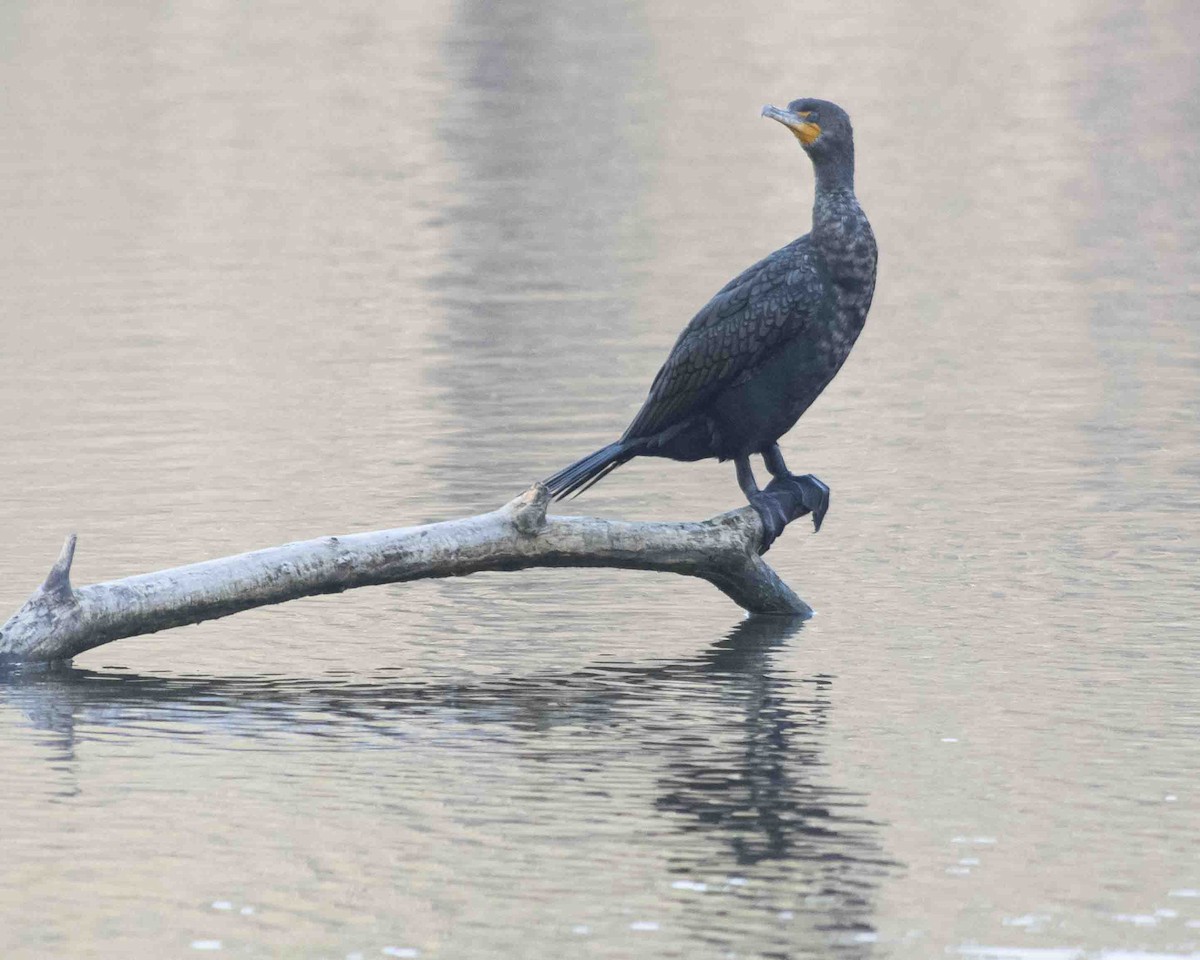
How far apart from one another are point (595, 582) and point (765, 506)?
1182 mm

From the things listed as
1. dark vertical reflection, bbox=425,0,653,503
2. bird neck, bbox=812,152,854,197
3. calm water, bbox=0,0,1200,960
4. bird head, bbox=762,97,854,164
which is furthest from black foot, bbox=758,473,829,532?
dark vertical reflection, bbox=425,0,653,503

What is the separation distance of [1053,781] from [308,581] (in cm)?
264

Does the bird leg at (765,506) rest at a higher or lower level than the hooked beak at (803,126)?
lower

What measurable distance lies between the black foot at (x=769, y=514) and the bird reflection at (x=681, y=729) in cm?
35

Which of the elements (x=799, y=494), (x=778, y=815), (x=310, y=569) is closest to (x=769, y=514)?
(x=799, y=494)

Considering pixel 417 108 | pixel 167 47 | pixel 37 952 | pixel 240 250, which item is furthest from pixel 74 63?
pixel 37 952

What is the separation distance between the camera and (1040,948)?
5648 mm

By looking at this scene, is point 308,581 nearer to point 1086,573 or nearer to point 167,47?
point 1086,573

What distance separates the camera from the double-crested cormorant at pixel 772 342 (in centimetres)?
860

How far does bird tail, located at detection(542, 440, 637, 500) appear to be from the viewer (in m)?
8.77

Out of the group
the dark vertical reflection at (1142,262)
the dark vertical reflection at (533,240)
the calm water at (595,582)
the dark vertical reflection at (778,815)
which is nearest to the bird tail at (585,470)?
the calm water at (595,582)

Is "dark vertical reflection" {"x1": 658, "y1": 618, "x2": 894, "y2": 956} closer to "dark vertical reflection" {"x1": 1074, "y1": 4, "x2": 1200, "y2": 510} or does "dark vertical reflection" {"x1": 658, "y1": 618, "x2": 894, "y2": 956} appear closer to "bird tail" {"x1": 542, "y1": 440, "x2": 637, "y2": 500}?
"bird tail" {"x1": 542, "y1": 440, "x2": 637, "y2": 500}

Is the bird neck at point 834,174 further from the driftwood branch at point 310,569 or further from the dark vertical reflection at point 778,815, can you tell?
the dark vertical reflection at point 778,815

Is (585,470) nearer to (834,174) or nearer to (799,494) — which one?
(799,494)
